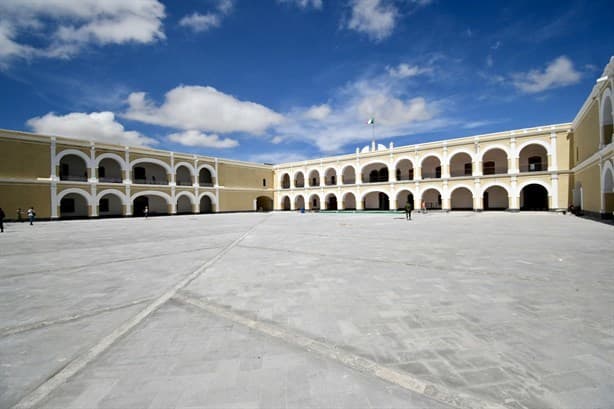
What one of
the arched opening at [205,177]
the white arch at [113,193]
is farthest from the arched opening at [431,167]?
the white arch at [113,193]

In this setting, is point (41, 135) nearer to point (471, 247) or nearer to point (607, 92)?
point (471, 247)

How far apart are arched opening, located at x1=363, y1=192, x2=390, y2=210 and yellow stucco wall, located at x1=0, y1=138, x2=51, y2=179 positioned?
1289 inches

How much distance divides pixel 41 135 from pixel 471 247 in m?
31.4

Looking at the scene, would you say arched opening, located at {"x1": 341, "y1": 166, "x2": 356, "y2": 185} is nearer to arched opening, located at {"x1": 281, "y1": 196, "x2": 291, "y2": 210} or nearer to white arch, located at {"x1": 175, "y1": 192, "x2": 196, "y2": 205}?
arched opening, located at {"x1": 281, "y1": 196, "x2": 291, "y2": 210}

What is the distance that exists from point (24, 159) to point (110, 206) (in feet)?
26.7

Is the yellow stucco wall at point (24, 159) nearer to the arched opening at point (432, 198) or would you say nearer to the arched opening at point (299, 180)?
the arched opening at point (299, 180)

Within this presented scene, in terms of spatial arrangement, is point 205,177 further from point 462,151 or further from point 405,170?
point 462,151

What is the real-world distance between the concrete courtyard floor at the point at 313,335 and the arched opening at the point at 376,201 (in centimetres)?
2969

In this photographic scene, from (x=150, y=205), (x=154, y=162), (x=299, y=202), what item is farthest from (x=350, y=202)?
(x=150, y=205)

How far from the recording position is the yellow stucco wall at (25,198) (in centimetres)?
2070

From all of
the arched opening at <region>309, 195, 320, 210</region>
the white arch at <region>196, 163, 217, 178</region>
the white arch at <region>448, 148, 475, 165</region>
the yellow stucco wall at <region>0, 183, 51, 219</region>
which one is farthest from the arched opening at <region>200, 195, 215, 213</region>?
the white arch at <region>448, 148, 475, 165</region>

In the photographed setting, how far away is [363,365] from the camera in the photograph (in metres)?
2.32

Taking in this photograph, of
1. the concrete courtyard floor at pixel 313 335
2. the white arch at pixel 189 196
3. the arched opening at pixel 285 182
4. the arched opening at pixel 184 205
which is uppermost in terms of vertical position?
the arched opening at pixel 285 182

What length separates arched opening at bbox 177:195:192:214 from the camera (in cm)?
3350
